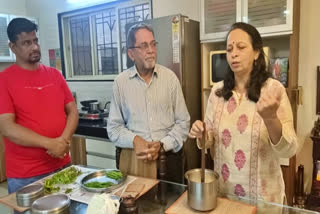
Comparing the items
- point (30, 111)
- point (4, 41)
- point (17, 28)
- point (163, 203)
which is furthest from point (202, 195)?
point (4, 41)

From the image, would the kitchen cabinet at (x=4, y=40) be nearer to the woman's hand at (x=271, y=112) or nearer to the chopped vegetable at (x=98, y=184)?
the chopped vegetable at (x=98, y=184)

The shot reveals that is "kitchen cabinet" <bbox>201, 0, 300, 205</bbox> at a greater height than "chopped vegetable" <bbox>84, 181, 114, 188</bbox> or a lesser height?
greater

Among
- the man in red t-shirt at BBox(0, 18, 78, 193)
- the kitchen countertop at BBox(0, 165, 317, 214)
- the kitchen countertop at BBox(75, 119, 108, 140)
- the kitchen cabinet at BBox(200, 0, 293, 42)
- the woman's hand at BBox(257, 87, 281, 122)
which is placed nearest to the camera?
the woman's hand at BBox(257, 87, 281, 122)

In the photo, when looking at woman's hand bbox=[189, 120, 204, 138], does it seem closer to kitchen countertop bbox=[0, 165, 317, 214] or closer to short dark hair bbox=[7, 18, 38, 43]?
kitchen countertop bbox=[0, 165, 317, 214]

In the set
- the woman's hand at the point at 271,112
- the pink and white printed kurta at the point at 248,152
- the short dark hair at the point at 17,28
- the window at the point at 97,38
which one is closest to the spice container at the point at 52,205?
the pink and white printed kurta at the point at 248,152

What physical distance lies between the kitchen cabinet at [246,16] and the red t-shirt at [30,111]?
59.5 inches

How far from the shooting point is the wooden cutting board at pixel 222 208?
1.03 m

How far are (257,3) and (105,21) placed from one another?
2196mm

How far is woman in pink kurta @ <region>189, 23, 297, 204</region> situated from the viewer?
121cm

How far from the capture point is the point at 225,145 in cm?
128

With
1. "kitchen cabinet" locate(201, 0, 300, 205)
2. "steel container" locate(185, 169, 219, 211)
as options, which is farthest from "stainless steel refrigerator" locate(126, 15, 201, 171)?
"steel container" locate(185, 169, 219, 211)

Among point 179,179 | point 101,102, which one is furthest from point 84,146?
point 179,179

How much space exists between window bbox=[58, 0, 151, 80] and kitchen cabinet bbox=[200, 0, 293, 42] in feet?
3.35

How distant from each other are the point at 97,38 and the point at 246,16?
7.52ft
